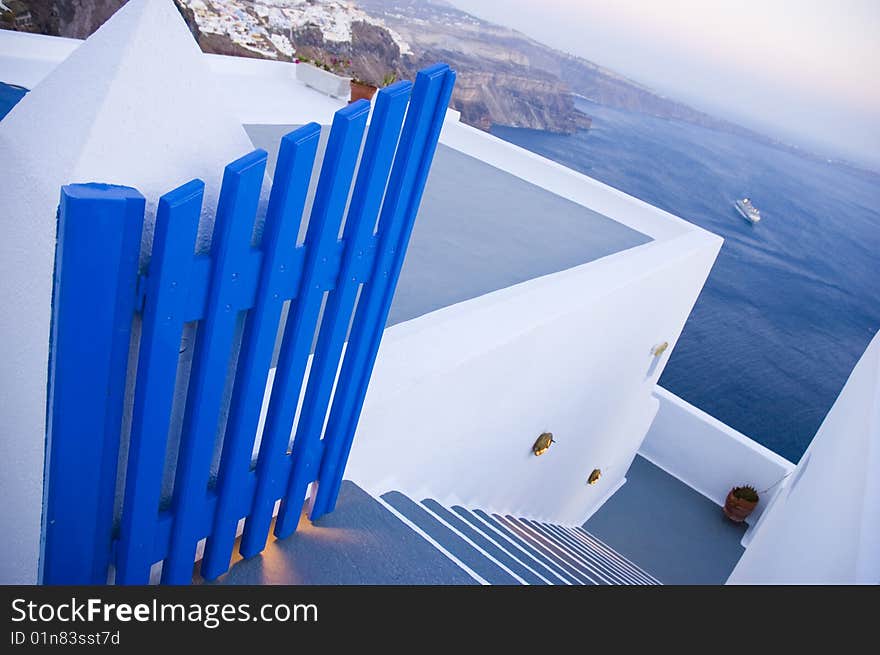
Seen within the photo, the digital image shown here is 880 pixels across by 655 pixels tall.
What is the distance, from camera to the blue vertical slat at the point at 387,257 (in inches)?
58.5

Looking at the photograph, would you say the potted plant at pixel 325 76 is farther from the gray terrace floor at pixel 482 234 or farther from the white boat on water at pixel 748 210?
the white boat on water at pixel 748 210

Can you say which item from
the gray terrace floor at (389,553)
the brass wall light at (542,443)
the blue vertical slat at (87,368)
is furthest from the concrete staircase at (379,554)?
the brass wall light at (542,443)

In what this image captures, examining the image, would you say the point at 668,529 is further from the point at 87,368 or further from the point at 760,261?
the point at 760,261

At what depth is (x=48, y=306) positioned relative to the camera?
106 cm

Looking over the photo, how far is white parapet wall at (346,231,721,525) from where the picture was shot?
2.50 m

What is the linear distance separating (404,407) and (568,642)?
119cm

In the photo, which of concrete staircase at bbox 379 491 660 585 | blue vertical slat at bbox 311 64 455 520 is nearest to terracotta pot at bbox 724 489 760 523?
concrete staircase at bbox 379 491 660 585

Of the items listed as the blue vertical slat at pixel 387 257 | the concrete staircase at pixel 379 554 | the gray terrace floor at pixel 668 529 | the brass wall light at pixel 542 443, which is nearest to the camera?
the blue vertical slat at pixel 387 257

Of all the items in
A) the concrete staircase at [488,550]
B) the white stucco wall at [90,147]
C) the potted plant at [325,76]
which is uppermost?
the white stucco wall at [90,147]

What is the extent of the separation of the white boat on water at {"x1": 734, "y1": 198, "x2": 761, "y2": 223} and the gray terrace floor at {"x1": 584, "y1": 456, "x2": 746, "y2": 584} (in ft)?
110

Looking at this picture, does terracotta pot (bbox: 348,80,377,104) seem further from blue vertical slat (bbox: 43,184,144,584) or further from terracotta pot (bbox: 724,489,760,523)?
terracotta pot (bbox: 724,489,760,523)

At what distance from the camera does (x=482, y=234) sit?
14.3 feet

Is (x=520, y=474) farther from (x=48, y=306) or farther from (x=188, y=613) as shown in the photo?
(x=48, y=306)

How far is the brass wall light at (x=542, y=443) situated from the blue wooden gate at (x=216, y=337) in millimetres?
2718
